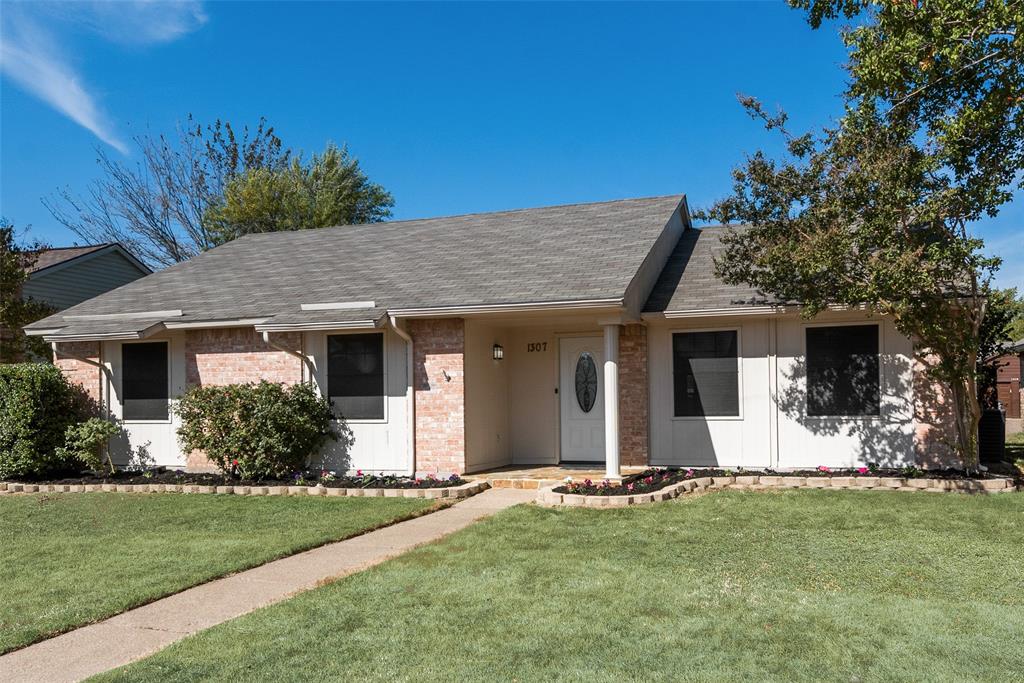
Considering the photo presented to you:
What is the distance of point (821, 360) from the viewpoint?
11.5m

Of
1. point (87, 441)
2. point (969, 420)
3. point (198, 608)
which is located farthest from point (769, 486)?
point (87, 441)

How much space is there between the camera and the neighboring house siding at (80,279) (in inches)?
907

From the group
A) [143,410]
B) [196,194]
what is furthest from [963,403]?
[196,194]

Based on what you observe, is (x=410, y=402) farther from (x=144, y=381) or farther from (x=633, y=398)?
(x=144, y=381)

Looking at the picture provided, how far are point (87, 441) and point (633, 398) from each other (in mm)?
8879

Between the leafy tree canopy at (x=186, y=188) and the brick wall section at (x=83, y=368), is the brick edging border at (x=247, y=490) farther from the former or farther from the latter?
the leafy tree canopy at (x=186, y=188)

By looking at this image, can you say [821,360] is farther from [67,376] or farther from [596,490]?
[67,376]

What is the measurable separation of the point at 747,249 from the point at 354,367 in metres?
6.29

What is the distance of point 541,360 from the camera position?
1324 centimetres

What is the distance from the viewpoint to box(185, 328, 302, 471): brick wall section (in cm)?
1279

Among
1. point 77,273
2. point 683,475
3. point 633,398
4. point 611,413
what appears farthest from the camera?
point 77,273

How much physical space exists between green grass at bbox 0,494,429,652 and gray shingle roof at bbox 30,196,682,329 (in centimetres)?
344

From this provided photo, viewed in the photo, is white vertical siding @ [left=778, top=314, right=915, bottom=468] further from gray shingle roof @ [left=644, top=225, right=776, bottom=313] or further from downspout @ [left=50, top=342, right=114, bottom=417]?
downspout @ [left=50, top=342, right=114, bottom=417]

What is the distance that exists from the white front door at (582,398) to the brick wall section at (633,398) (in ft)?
2.16
